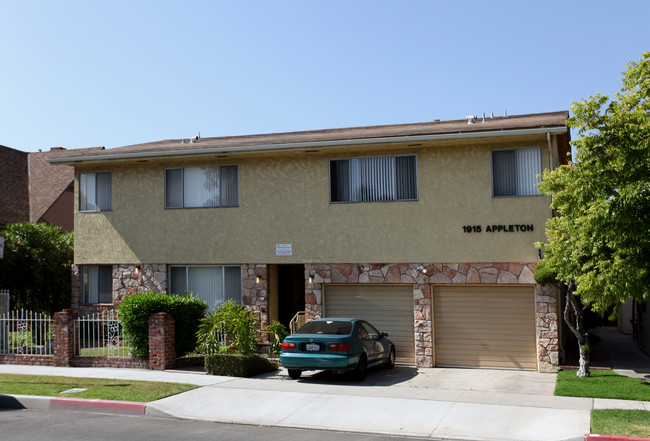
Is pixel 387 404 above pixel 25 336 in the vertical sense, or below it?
below

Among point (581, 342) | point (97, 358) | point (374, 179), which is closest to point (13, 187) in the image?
point (97, 358)

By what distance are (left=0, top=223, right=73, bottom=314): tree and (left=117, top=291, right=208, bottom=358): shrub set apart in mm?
6708

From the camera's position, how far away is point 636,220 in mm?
10984

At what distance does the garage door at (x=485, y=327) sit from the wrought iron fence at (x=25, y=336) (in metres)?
10.0

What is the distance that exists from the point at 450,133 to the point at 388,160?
Answer: 1.90 m

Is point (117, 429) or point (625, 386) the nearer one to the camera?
point (117, 429)

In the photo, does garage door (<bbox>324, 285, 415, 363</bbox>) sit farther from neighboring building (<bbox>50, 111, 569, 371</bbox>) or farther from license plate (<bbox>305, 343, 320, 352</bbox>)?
license plate (<bbox>305, 343, 320, 352</bbox>)

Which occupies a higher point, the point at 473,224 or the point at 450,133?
the point at 450,133

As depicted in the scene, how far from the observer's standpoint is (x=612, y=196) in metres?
11.4

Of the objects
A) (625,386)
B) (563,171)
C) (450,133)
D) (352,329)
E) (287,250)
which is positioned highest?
(450,133)

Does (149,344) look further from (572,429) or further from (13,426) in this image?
(572,429)

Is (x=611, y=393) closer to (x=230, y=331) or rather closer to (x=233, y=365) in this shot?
(x=233, y=365)

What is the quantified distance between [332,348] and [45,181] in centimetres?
2231

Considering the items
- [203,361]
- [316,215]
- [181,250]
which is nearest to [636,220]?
[316,215]
